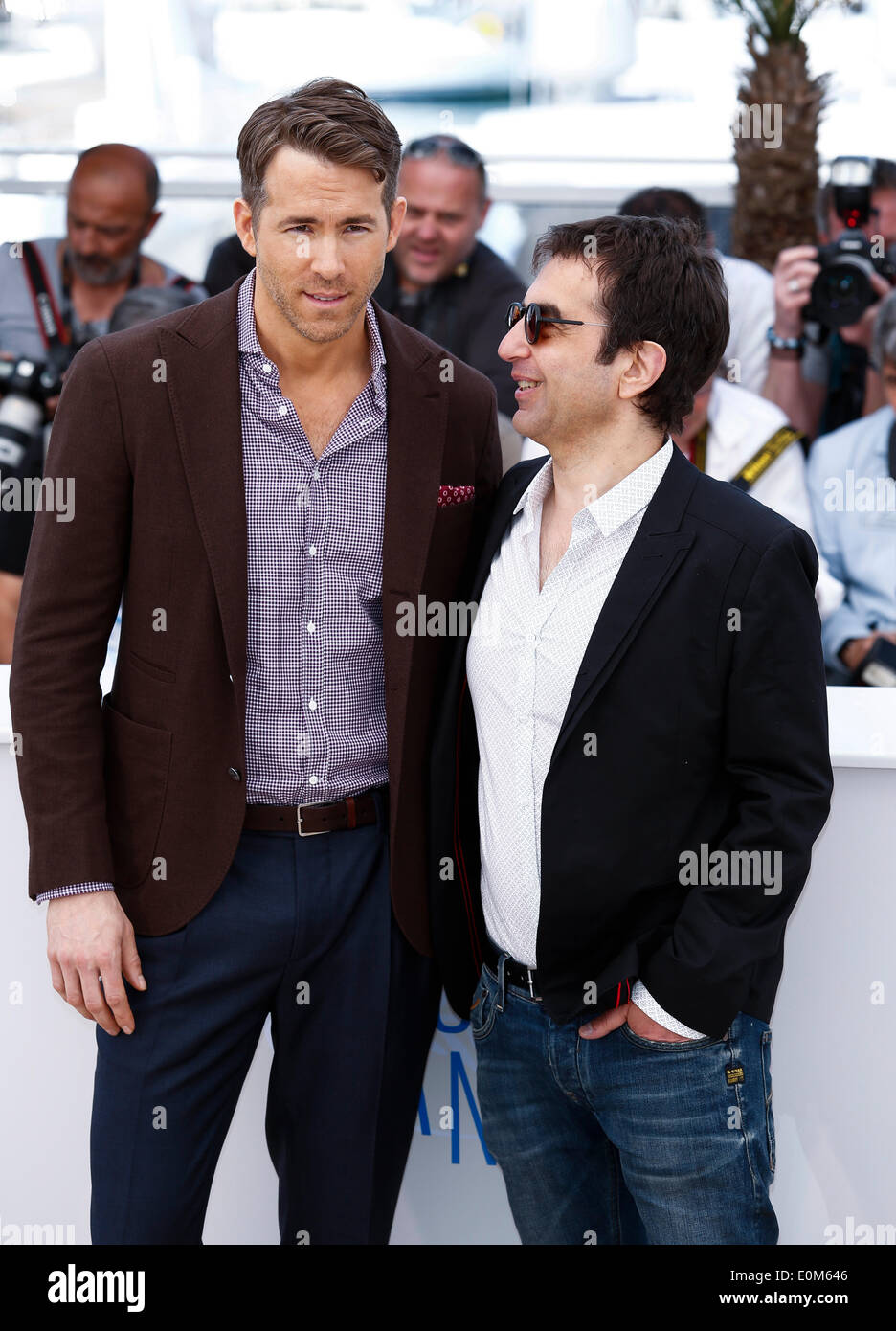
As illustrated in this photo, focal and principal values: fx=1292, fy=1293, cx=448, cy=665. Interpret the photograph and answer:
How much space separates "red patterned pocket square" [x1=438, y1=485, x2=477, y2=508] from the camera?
5.14 feet

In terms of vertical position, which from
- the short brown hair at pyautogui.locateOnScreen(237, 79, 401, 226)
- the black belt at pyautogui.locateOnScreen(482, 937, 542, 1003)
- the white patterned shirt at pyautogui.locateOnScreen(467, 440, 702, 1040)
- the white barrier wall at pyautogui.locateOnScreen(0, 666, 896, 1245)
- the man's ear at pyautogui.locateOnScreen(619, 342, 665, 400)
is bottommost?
the white barrier wall at pyautogui.locateOnScreen(0, 666, 896, 1245)

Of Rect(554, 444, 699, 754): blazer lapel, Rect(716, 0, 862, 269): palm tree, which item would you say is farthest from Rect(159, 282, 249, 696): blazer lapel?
Rect(716, 0, 862, 269): palm tree

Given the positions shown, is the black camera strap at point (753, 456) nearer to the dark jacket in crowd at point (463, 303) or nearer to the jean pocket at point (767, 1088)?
the dark jacket in crowd at point (463, 303)

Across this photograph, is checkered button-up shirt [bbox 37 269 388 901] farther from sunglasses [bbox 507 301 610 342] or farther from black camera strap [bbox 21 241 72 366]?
black camera strap [bbox 21 241 72 366]

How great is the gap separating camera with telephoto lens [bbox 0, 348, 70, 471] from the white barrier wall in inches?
49.9

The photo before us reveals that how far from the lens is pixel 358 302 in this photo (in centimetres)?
145

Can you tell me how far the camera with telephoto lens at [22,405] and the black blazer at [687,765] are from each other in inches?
79.4

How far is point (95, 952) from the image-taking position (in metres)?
1.46

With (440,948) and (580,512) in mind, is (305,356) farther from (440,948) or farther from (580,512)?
(440,948)

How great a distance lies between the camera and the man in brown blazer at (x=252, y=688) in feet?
4.71

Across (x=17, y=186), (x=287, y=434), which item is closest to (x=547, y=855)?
(x=287, y=434)

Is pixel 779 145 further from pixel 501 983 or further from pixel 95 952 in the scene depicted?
pixel 95 952

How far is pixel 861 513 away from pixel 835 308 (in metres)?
0.65

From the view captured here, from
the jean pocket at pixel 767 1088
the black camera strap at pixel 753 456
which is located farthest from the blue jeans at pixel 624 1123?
the black camera strap at pixel 753 456
